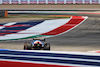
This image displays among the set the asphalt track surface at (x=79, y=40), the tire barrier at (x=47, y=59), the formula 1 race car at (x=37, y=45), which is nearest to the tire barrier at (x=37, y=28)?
the asphalt track surface at (x=79, y=40)

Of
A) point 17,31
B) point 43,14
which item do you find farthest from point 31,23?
point 43,14

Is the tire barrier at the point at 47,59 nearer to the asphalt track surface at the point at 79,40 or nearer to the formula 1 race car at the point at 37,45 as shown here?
→ the formula 1 race car at the point at 37,45

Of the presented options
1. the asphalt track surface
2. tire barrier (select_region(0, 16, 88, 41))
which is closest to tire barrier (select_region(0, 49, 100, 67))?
the asphalt track surface

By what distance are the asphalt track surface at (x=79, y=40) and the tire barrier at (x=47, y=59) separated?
6628mm

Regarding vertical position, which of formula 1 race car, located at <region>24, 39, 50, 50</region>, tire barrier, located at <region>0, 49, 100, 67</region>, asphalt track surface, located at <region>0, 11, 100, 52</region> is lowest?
asphalt track surface, located at <region>0, 11, 100, 52</region>

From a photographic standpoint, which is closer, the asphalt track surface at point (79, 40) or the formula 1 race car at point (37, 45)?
the formula 1 race car at point (37, 45)

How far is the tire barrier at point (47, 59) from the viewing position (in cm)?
589

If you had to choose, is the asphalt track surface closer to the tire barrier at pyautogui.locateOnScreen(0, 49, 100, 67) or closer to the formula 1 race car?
the formula 1 race car

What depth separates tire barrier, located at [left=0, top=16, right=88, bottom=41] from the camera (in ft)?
56.8

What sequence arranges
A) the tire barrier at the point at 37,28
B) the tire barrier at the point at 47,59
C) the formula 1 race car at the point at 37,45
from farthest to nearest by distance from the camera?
the tire barrier at the point at 37,28 < the formula 1 race car at the point at 37,45 < the tire barrier at the point at 47,59

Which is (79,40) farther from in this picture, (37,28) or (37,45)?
(37,45)

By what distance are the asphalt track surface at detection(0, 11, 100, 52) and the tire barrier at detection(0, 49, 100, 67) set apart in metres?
6.63

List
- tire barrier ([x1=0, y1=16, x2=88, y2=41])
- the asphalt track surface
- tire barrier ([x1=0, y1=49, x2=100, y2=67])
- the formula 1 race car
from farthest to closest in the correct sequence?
tire barrier ([x1=0, y1=16, x2=88, y2=41])
the asphalt track surface
the formula 1 race car
tire barrier ([x1=0, y1=49, x2=100, y2=67])

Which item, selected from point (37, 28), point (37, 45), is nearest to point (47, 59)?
point (37, 45)
